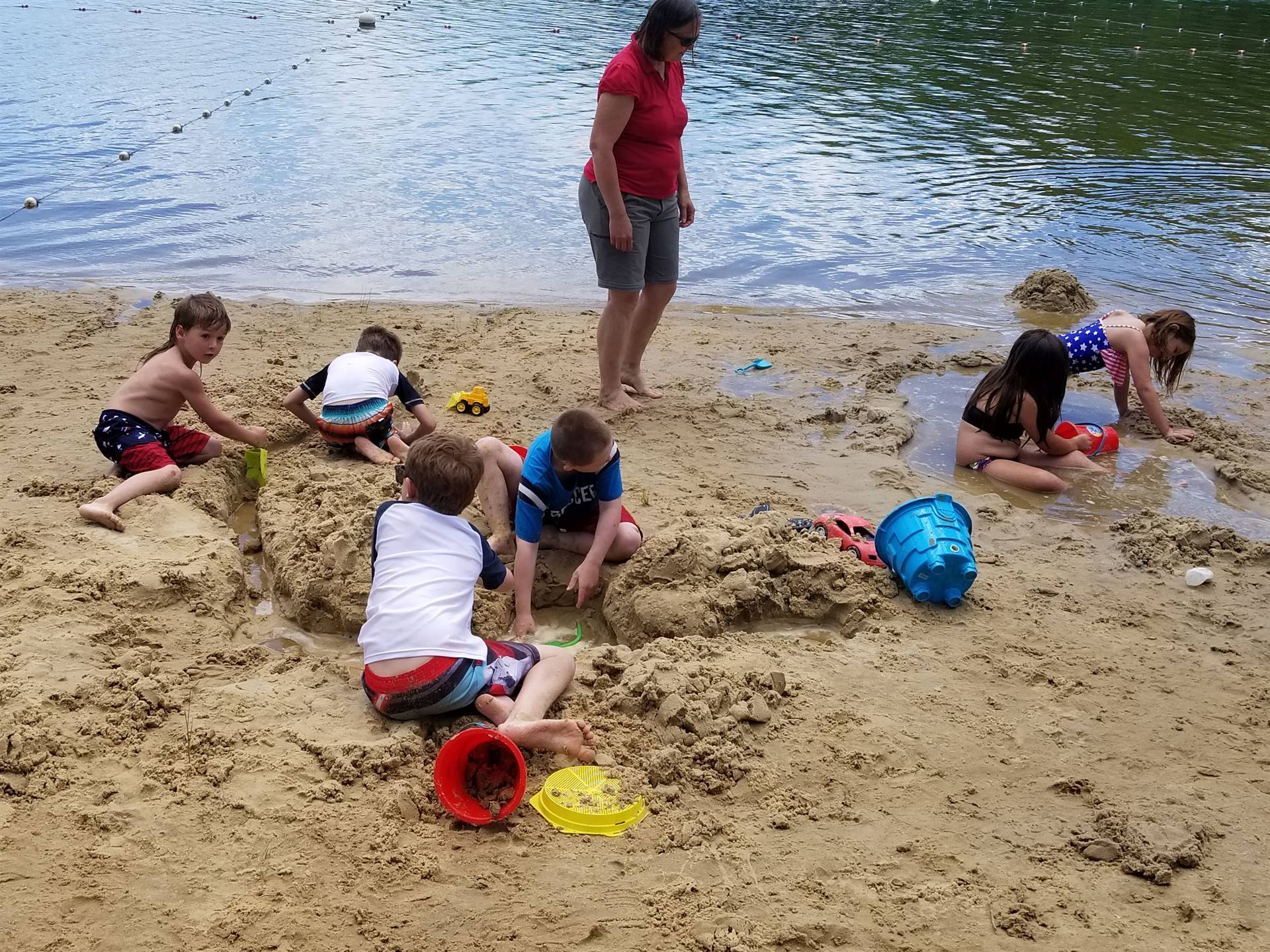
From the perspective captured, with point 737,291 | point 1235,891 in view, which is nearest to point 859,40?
point 737,291

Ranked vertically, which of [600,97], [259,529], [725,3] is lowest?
[259,529]

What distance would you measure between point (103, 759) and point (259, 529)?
5.50 feet

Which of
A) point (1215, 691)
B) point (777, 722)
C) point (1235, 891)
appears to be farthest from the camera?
point (1215, 691)

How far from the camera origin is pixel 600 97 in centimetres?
504

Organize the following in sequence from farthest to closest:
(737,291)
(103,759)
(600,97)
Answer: (737,291)
(600,97)
(103,759)

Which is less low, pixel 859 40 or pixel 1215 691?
pixel 859 40

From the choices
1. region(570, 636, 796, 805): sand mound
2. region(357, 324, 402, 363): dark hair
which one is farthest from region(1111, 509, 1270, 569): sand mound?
region(357, 324, 402, 363): dark hair

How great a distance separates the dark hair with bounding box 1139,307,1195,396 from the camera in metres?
5.54

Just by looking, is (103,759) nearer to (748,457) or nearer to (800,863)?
(800,863)

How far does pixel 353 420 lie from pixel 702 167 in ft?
26.5

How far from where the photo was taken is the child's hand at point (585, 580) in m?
3.80

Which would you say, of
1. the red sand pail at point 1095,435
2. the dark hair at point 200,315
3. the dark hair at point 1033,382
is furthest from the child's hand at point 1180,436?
the dark hair at point 200,315

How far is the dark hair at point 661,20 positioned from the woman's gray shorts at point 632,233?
717 millimetres

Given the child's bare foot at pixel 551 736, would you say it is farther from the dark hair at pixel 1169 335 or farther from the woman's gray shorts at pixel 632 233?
the dark hair at pixel 1169 335
